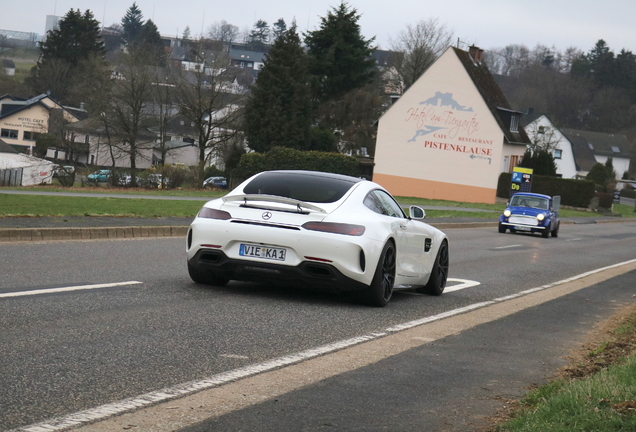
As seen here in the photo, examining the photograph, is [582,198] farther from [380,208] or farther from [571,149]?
[380,208]

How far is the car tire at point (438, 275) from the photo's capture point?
1143 cm

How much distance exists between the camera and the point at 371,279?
9234 millimetres

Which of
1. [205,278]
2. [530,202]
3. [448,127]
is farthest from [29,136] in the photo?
[205,278]

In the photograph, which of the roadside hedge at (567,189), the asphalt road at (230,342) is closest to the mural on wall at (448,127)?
the roadside hedge at (567,189)

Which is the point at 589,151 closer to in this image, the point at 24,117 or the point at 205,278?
→ the point at 24,117

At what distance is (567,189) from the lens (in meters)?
66.6

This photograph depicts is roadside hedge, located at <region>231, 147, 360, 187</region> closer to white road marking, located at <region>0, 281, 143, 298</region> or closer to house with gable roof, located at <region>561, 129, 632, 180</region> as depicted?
white road marking, located at <region>0, 281, 143, 298</region>

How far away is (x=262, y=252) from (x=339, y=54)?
222 ft

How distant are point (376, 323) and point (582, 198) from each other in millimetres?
61556

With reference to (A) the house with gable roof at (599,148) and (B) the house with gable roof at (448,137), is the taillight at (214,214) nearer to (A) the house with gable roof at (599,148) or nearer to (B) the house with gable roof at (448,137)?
(B) the house with gable roof at (448,137)

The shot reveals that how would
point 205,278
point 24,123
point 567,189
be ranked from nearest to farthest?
point 205,278
point 567,189
point 24,123

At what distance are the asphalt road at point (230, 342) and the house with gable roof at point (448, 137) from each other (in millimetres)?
50177

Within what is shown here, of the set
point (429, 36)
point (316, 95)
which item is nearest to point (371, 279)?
point (316, 95)

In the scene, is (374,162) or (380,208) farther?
(374,162)
